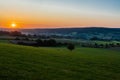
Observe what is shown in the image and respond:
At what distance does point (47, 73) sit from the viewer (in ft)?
69.7

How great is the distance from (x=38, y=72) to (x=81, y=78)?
362cm

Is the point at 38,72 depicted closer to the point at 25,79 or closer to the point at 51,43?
the point at 25,79

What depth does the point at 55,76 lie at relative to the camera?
2045 centimetres

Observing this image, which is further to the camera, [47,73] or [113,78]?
[113,78]

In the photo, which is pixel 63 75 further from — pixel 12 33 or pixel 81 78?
pixel 12 33

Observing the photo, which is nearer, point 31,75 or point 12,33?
point 31,75

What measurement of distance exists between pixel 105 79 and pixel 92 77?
1135mm

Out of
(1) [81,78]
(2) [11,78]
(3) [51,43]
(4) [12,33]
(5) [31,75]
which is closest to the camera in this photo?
(2) [11,78]

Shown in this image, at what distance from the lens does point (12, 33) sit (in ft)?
518

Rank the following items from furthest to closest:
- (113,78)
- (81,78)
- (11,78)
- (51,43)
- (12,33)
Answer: (12,33), (51,43), (113,78), (81,78), (11,78)

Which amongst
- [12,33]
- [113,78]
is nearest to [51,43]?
[12,33]

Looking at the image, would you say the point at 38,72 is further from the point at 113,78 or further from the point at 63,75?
the point at 113,78

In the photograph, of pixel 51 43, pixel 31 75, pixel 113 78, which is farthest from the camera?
pixel 51 43

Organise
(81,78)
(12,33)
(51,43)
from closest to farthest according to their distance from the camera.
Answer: (81,78), (51,43), (12,33)
